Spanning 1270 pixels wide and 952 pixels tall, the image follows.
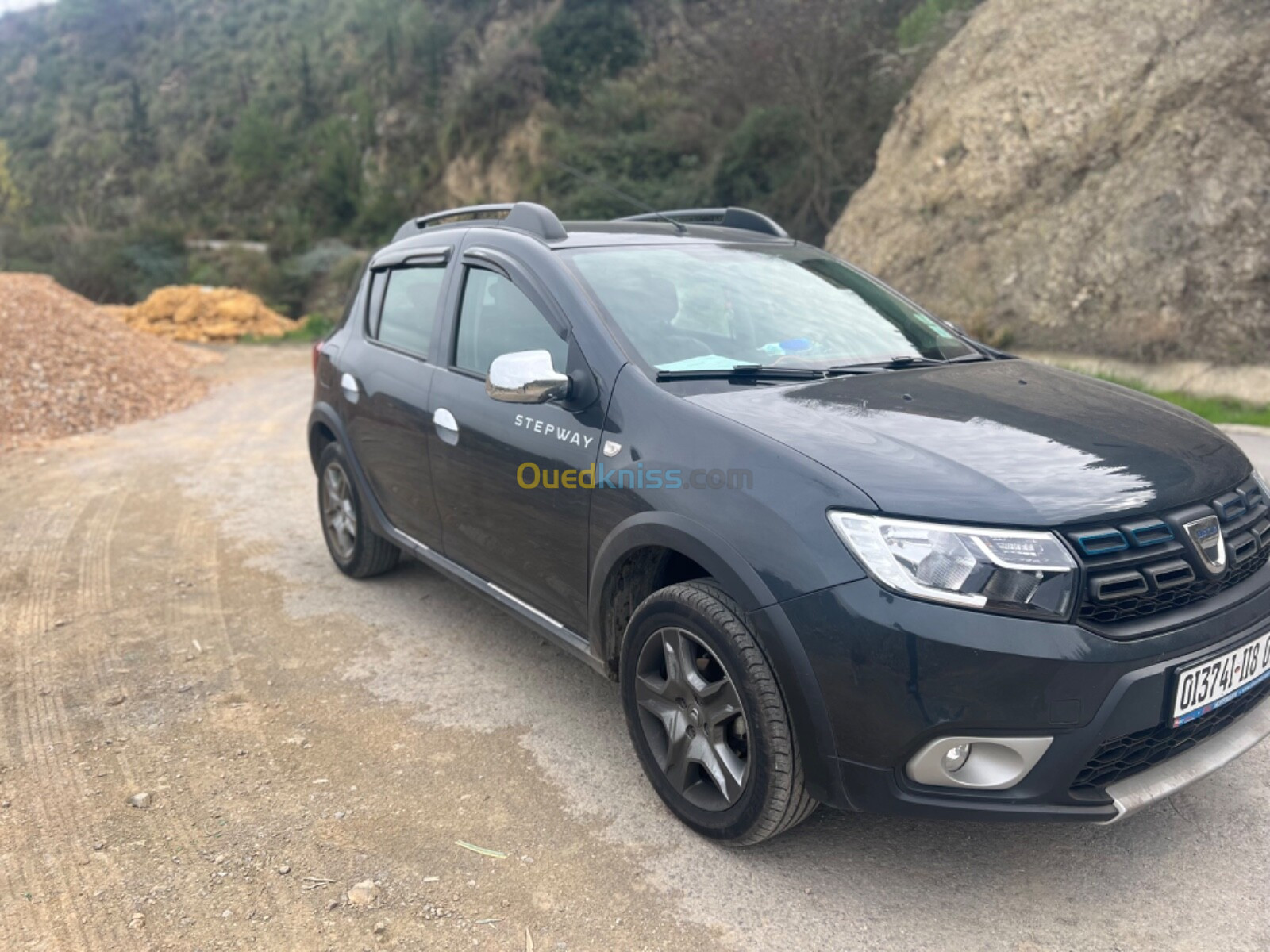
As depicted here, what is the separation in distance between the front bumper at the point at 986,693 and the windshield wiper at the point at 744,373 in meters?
0.93

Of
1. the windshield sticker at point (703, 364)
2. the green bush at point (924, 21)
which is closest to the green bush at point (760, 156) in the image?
the green bush at point (924, 21)

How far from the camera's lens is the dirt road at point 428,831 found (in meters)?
2.53

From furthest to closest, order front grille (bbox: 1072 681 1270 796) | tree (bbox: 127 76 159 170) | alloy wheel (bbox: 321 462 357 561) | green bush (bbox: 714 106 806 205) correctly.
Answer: tree (bbox: 127 76 159 170), green bush (bbox: 714 106 806 205), alloy wheel (bbox: 321 462 357 561), front grille (bbox: 1072 681 1270 796)

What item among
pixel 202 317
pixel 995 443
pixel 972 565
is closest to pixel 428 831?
pixel 972 565

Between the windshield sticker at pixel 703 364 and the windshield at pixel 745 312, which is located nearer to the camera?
the windshield sticker at pixel 703 364

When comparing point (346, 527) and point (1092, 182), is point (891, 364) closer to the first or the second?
point (346, 527)

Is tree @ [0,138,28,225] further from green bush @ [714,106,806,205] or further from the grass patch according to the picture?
the grass patch

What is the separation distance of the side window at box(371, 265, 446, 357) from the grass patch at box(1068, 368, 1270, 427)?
642 centimetres

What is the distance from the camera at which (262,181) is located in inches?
1540

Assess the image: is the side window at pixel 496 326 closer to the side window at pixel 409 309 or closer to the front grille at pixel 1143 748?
the side window at pixel 409 309

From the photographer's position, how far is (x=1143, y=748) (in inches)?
97.0

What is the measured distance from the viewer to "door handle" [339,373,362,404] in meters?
4.73

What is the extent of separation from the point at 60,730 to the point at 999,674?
3.32m

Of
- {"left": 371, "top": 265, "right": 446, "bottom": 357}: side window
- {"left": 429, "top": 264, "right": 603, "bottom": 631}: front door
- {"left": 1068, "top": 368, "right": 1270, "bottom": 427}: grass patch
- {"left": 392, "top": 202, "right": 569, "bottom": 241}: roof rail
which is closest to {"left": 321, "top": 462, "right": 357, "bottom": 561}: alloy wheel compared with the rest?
{"left": 371, "top": 265, "right": 446, "bottom": 357}: side window
